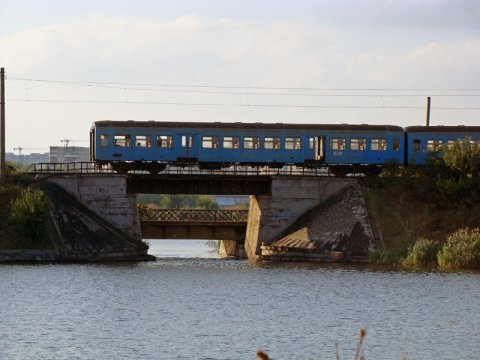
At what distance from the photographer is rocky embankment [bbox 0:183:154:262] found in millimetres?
65750

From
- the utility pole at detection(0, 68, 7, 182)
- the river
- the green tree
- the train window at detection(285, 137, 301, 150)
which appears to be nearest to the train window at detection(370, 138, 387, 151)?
the green tree

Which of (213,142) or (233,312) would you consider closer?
(233,312)

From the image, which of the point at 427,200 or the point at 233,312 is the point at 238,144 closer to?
the point at 427,200

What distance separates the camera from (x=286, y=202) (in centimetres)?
7512

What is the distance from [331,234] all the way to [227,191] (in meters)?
8.61

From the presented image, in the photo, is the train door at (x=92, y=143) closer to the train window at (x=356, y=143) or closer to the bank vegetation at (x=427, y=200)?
the train window at (x=356, y=143)

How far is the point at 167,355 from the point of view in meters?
33.6

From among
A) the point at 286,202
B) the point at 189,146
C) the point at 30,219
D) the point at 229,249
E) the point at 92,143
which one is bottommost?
the point at 229,249

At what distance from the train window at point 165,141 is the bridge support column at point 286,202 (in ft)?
23.1

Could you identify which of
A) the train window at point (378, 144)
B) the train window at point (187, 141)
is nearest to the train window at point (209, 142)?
the train window at point (187, 141)

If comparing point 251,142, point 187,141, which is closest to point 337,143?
point 251,142

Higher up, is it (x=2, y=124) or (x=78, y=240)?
(x=2, y=124)

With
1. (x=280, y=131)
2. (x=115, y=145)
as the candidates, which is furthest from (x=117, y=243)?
(x=280, y=131)

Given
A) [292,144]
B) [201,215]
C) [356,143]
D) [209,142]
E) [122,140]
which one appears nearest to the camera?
[122,140]
